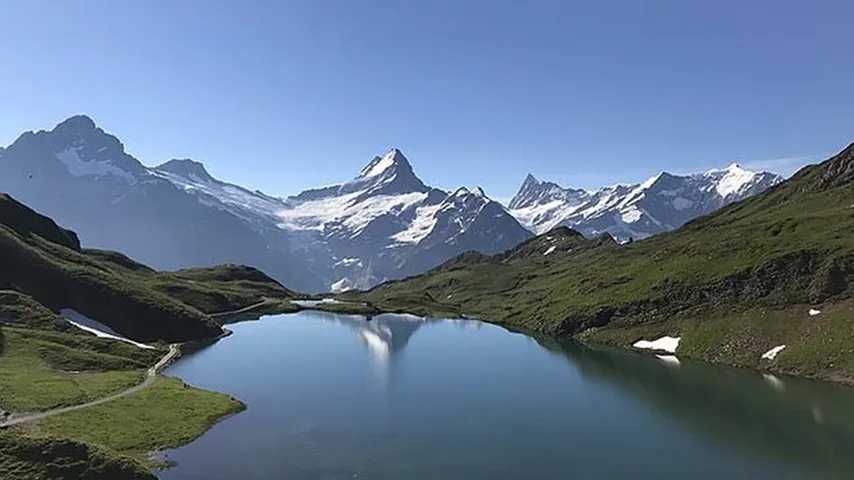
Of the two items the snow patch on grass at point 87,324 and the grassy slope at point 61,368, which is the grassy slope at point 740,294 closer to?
the grassy slope at point 61,368

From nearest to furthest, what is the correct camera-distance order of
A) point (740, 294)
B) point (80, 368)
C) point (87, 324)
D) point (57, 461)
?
1. point (57, 461)
2. point (80, 368)
3. point (740, 294)
4. point (87, 324)

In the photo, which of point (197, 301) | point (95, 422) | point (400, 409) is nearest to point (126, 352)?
point (95, 422)

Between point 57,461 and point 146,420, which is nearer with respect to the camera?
point 57,461

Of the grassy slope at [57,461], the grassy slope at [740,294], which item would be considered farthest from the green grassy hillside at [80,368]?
the grassy slope at [740,294]

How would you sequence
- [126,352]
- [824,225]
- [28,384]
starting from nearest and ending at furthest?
1. [28,384]
2. [126,352]
3. [824,225]

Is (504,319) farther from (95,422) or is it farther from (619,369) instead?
(95,422)

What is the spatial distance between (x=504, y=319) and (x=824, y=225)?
8671cm

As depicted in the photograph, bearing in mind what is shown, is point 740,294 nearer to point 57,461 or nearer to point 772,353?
point 772,353

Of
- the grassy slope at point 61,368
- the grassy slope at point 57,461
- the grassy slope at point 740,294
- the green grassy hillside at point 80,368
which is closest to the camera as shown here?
the grassy slope at point 57,461

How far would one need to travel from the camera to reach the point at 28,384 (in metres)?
76.1

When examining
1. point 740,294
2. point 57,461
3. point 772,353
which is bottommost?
point 57,461

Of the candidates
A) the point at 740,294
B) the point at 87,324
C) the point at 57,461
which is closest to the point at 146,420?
the point at 57,461

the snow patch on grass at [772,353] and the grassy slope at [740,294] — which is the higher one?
the grassy slope at [740,294]

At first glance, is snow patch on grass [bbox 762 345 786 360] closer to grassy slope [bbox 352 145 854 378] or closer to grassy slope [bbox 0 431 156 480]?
grassy slope [bbox 352 145 854 378]
